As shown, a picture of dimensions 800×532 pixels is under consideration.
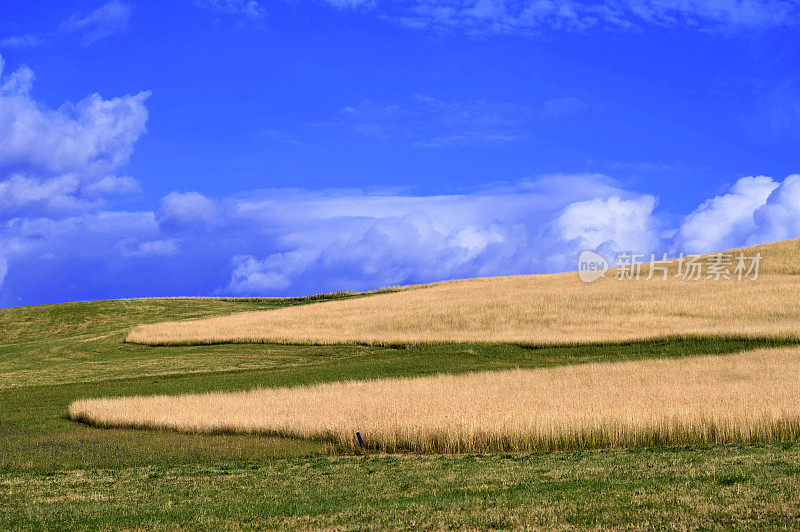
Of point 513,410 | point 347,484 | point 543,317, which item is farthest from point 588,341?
point 347,484

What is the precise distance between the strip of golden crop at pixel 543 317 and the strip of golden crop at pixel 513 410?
1489cm

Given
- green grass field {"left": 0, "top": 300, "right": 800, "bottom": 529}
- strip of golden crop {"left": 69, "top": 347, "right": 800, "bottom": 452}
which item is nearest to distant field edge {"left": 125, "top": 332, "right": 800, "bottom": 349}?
strip of golden crop {"left": 69, "top": 347, "right": 800, "bottom": 452}

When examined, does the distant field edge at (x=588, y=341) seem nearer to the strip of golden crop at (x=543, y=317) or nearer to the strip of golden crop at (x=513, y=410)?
the strip of golden crop at (x=543, y=317)

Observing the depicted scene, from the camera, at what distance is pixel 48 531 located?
12352 mm

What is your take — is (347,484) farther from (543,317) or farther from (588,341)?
(543,317)

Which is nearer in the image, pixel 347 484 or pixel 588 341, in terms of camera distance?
pixel 347 484

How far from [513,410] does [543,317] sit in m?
34.5

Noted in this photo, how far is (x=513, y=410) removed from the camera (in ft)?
73.0

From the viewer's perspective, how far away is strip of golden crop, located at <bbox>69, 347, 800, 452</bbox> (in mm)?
19984

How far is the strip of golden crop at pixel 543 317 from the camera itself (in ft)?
163

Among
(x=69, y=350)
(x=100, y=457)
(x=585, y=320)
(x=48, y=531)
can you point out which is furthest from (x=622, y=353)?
(x=69, y=350)

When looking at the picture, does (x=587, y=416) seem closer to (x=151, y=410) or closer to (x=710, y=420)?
(x=710, y=420)

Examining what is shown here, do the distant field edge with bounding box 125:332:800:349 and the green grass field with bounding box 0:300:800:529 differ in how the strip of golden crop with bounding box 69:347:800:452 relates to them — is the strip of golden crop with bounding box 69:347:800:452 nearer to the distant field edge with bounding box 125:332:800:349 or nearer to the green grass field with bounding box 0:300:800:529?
the green grass field with bounding box 0:300:800:529

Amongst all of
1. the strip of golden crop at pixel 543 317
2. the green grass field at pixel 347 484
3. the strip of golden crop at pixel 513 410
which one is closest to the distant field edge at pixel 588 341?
the strip of golden crop at pixel 543 317
